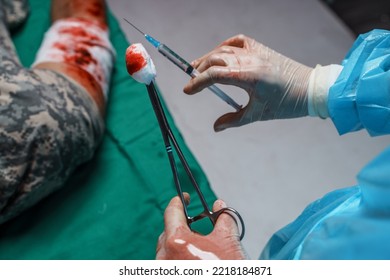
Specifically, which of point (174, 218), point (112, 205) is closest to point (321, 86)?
point (174, 218)

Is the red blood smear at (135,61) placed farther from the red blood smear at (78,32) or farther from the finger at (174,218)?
the red blood smear at (78,32)

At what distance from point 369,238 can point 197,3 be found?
5.58 ft

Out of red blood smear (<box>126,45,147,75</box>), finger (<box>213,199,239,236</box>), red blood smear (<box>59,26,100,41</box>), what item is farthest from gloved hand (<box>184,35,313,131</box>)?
red blood smear (<box>59,26,100,41</box>)

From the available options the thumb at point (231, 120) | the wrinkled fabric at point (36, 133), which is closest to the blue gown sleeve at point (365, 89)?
the thumb at point (231, 120)

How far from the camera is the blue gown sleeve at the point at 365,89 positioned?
82cm

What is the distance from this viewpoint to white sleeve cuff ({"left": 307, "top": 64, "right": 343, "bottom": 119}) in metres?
0.92

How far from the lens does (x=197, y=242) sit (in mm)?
715

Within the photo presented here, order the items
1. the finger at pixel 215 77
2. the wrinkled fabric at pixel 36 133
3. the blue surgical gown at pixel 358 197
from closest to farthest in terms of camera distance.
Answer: the blue surgical gown at pixel 358 197 < the finger at pixel 215 77 < the wrinkled fabric at pixel 36 133

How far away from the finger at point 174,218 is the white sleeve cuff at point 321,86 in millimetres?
374
